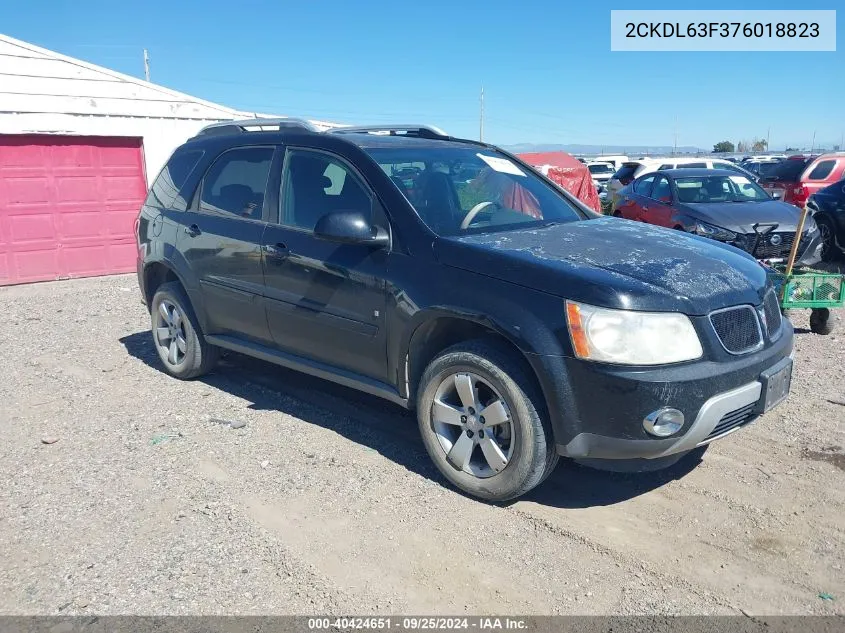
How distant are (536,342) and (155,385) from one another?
Result: 3770 mm

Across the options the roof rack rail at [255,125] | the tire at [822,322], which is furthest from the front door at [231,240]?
the tire at [822,322]

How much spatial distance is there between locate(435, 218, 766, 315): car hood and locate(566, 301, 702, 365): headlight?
5 cm

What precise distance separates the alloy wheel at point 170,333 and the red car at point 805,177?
12.3 meters

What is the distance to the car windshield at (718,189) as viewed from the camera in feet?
33.5

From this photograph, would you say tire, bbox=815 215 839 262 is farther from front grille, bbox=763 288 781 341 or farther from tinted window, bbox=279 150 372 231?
tinted window, bbox=279 150 372 231

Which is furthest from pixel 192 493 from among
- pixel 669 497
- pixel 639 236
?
pixel 639 236

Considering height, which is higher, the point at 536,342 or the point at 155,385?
the point at 536,342

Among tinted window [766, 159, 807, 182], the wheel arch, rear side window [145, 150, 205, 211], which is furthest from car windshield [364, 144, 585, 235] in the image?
tinted window [766, 159, 807, 182]

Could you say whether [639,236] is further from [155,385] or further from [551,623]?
[155,385]

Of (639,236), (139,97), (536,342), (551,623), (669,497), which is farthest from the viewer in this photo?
(139,97)

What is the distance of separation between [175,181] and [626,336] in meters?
4.01

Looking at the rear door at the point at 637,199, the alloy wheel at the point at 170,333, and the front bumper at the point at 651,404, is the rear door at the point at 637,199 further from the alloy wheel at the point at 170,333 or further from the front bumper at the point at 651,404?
the front bumper at the point at 651,404

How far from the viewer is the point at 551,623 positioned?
9.77ft

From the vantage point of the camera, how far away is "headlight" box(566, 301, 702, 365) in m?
3.39
